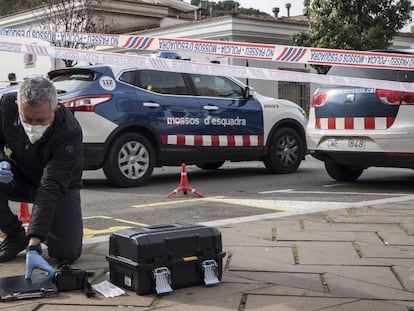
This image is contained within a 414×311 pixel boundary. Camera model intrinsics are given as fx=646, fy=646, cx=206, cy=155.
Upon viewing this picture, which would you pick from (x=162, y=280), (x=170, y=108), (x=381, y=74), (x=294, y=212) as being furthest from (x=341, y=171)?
(x=162, y=280)

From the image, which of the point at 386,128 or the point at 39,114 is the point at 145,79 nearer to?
the point at 386,128

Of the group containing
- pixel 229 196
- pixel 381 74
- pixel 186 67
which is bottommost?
pixel 229 196

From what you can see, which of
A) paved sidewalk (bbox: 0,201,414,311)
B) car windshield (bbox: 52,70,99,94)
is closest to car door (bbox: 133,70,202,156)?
car windshield (bbox: 52,70,99,94)

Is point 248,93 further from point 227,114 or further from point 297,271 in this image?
point 297,271

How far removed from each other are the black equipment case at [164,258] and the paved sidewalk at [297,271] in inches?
2.7

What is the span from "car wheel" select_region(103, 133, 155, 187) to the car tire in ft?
7.00

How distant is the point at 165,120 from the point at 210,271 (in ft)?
16.0

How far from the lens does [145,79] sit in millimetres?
8523

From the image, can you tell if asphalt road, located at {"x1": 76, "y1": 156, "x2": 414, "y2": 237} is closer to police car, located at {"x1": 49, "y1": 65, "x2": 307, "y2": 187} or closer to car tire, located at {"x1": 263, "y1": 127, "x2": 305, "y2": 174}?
car tire, located at {"x1": 263, "y1": 127, "x2": 305, "y2": 174}

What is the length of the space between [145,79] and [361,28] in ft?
44.1

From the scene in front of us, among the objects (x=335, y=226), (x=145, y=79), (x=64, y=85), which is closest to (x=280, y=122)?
(x=145, y=79)

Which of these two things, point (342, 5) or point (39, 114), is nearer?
point (39, 114)

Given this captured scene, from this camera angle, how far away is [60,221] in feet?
13.9

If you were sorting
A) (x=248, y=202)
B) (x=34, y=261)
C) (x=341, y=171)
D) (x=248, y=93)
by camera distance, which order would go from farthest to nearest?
(x=248, y=93) < (x=341, y=171) < (x=248, y=202) < (x=34, y=261)
